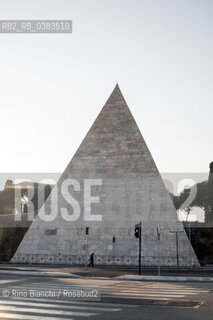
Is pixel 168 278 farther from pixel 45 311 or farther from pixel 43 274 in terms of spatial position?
pixel 45 311

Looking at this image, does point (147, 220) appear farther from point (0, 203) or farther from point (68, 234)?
point (0, 203)

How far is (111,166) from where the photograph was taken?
3581 cm

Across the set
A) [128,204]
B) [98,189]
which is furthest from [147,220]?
[98,189]

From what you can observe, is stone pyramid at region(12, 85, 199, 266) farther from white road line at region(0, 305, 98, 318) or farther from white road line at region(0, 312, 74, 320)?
white road line at region(0, 312, 74, 320)

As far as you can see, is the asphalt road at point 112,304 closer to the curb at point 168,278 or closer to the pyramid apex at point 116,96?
the curb at point 168,278

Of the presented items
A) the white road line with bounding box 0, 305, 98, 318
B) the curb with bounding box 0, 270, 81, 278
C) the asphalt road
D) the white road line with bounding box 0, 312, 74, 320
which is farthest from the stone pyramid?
the white road line with bounding box 0, 312, 74, 320

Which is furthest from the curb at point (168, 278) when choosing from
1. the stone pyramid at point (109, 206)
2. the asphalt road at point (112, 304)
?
the stone pyramid at point (109, 206)

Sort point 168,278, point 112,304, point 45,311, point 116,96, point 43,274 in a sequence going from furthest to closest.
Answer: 1. point 116,96
2. point 43,274
3. point 168,278
4. point 112,304
5. point 45,311

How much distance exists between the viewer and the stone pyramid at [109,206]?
3381cm

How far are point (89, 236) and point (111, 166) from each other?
5.79 m

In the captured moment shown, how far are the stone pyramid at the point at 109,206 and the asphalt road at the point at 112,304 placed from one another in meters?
17.6

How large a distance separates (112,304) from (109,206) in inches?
906

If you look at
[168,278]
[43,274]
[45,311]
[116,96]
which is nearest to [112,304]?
[45,311]

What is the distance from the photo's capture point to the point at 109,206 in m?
35.2
